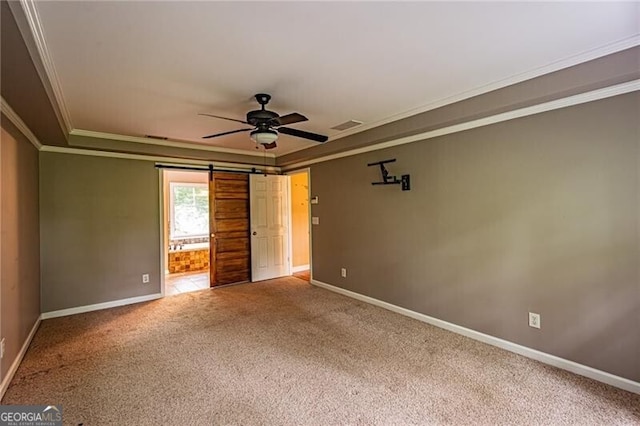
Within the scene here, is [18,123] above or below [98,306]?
above

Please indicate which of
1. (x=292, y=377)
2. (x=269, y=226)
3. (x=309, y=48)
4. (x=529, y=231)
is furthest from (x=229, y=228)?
(x=529, y=231)

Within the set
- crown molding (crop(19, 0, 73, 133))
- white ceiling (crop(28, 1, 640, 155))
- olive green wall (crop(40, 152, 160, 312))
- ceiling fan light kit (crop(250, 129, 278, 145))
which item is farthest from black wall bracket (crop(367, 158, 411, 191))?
olive green wall (crop(40, 152, 160, 312))

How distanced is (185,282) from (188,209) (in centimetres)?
226

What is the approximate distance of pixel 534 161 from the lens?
271cm

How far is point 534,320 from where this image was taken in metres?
2.76

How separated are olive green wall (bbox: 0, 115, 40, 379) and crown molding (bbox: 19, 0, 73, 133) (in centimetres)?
40

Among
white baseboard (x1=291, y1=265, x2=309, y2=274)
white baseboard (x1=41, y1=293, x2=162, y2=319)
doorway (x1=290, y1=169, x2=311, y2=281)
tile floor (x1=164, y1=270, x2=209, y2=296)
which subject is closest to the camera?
white baseboard (x1=41, y1=293, x2=162, y2=319)

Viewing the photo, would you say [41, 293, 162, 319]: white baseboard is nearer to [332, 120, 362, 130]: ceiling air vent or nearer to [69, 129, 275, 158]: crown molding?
[69, 129, 275, 158]: crown molding

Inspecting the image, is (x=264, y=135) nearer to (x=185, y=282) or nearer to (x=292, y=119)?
(x=292, y=119)

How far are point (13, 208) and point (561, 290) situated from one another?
488cm

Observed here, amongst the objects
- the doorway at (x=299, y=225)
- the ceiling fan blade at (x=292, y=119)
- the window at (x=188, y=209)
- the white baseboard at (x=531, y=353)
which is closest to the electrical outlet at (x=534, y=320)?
the white baseboard at (x=531, y=353)

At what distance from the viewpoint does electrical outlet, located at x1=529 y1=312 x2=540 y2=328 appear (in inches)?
108

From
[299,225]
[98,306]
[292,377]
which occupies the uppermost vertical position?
[299,225]

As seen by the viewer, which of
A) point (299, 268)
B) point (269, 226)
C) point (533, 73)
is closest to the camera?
point (533, 73)
